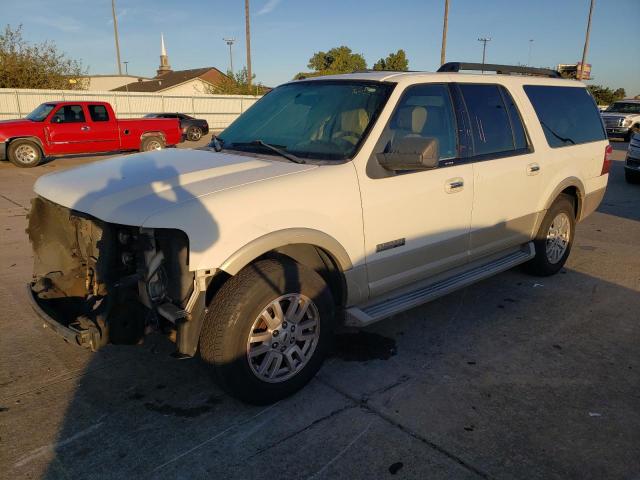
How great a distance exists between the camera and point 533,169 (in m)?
4.61

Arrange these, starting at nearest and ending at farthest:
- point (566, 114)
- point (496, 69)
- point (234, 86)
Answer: point (496, 69), point (566, 114), point (234, 86)

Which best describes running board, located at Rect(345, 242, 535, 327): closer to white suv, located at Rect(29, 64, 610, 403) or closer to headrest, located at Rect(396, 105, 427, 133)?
white suv, located at Rect(29, 64, 610, 403)

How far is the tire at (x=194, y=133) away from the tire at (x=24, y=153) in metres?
11.5

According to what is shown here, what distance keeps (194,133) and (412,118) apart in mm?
23659

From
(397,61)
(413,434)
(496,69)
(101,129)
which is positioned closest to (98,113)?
(101,129)

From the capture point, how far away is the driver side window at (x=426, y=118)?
3604 millimetres

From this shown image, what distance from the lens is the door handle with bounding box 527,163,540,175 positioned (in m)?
4.57

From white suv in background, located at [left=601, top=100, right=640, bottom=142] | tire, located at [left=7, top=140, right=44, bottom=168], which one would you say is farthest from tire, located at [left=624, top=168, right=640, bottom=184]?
tire, located at [left=7, top=140, right=44, bottom=168]

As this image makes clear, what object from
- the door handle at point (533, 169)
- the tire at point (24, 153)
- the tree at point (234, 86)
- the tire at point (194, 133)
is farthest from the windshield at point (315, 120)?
the tree at point (234, 86)

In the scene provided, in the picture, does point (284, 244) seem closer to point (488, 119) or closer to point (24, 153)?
point (488, 119)

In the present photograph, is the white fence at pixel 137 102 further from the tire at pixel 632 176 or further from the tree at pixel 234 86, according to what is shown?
the tire at pixel 632 176

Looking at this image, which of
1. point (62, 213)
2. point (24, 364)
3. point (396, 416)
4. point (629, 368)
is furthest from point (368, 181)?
point (24, 364)

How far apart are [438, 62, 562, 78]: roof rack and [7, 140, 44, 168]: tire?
13.4 meters

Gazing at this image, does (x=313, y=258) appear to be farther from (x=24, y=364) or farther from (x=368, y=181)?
(x=24, y=364)
